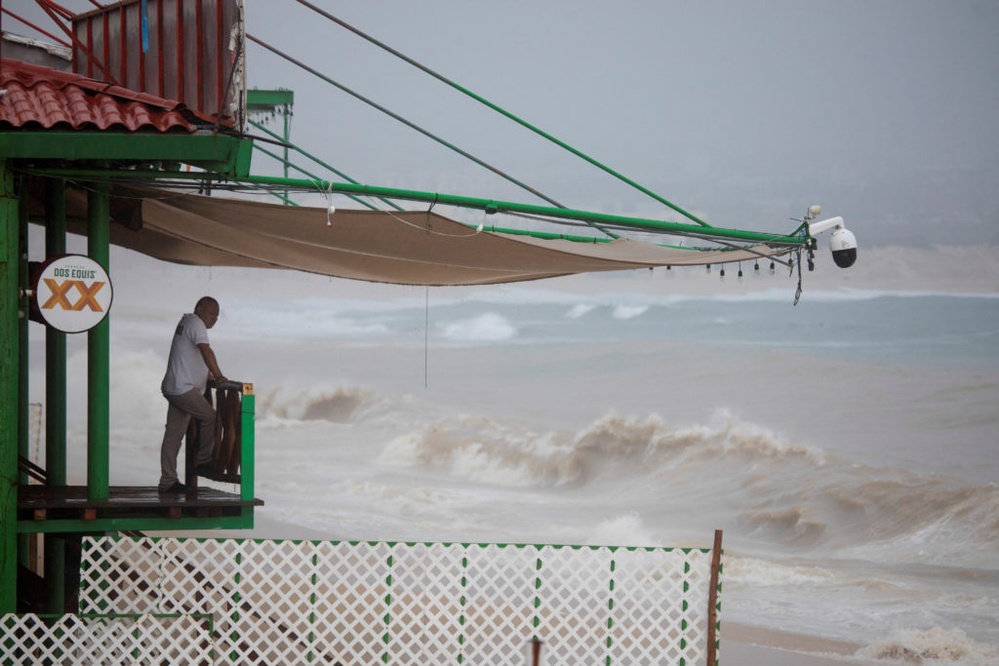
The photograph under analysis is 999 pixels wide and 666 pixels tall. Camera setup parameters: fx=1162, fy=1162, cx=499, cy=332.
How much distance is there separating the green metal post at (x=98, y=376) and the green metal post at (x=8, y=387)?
421mm

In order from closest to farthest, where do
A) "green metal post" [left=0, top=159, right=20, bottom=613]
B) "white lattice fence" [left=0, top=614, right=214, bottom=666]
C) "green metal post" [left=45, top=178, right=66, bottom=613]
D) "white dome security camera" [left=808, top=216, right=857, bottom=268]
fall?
1. "white lattice fence" [left=0, top=614, right=214, bottom=666]
2. "green metal post" [left=0, top=159, right=20, bottom=613]
3. "green metal post" [left=45, top=178, right=66, bottom=613]
4. "white dome security camera" [left=808, top=216, right=857, bottom=268]

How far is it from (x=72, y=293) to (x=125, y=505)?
3.97 feet

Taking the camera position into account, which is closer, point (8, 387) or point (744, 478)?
point (8, 387)

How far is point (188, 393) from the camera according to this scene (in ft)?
23.3

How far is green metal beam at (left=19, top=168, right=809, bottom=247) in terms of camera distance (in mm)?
6379

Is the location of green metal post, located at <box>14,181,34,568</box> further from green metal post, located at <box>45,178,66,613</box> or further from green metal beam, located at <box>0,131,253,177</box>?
green metal beam, located at <box>0,131,253,177</box>

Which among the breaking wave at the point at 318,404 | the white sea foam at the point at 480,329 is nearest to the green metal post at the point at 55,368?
the breaking wave at the point at 318,404

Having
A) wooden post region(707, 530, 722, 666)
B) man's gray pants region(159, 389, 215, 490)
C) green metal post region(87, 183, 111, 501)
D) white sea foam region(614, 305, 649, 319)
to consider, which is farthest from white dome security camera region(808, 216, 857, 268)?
white sea foam region(614, 305, 649, 319)

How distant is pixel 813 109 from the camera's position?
4325cm

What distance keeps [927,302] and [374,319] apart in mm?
19647

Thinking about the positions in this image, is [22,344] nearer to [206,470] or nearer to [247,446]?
[206,470]

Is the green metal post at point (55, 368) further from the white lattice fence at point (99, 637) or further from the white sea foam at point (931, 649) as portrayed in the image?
the white sea foam at point (931, 649)

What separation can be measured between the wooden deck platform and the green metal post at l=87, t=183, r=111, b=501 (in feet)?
0.30

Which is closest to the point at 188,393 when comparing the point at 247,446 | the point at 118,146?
the point at 247,446
